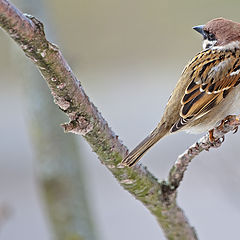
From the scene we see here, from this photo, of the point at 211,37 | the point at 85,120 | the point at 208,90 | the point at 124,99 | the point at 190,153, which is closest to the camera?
the point at 85,120

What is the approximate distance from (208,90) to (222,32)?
252mm

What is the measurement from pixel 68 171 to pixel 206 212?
128 inches

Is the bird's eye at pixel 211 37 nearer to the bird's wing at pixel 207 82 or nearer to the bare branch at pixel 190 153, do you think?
the bird's wing at pixel 207 82

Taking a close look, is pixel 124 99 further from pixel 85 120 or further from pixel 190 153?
pixel 85 120

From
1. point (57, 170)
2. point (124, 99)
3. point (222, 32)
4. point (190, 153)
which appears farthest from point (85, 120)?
point (124, 99)

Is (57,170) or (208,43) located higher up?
(208,43)

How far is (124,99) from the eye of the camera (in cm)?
750

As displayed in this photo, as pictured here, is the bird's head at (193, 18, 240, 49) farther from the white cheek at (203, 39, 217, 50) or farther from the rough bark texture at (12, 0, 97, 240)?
the rough bark texture at (12, 0, 97, 240)

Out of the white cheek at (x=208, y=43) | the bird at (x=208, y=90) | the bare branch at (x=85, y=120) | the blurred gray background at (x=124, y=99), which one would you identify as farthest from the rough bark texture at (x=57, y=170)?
the blurred gray background at (x=124, y=99)

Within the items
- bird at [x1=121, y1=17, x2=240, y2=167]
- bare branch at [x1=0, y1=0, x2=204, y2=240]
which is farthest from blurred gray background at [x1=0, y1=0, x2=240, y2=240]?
bare branch at [x1=0, y1=0, x2=204, y2=240]

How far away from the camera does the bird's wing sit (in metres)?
2.19

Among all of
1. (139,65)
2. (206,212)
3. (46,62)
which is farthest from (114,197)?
(46,62)

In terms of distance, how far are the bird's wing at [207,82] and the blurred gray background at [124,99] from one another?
105 inches

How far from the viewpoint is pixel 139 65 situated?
8.10m
